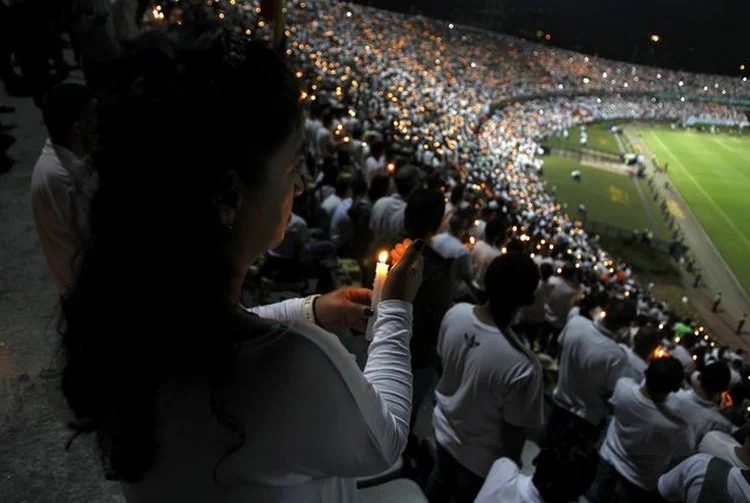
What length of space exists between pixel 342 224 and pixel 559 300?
Result: 10.6 ft

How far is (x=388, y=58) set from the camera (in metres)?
44.4

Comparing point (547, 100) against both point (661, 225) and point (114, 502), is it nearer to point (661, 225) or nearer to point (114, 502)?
point (661, 225)

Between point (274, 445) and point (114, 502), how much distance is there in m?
2.10

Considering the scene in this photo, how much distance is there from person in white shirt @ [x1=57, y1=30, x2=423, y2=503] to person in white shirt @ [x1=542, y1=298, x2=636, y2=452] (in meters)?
3.82

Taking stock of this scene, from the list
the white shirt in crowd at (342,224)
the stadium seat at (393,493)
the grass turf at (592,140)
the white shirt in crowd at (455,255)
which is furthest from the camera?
the grass turf at (592,140)

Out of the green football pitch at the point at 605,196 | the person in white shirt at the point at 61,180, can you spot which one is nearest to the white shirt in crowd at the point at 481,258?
the person in white shirt at the point at 61,180

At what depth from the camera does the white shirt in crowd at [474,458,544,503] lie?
8.06ft

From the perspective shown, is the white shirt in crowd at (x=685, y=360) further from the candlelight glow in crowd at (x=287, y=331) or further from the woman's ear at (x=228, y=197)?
the woman's ear at (x=228, y=197)

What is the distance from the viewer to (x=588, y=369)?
178 inches

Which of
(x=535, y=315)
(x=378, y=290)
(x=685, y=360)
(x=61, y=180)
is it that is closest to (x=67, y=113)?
(x=61, y=180)

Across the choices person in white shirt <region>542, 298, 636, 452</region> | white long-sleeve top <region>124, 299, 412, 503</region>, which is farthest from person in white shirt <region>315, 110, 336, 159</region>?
white long-sleeve top <region>124, 299, 412, 503</region>

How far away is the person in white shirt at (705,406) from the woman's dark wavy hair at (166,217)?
4115 mm

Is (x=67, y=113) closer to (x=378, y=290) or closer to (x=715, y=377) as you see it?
(x=378, y=290)

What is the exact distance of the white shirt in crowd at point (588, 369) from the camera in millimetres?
4480
